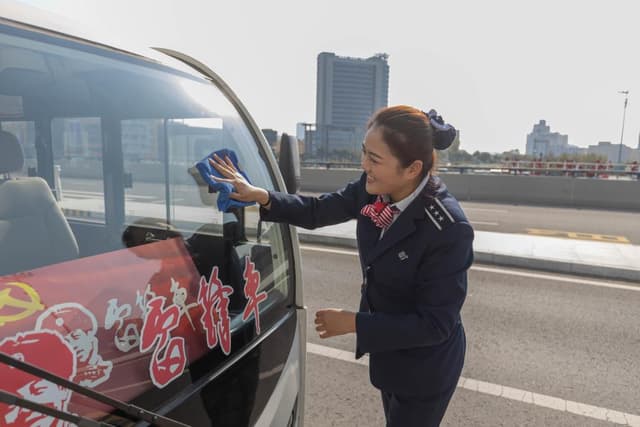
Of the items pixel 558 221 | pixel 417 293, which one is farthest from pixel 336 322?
pixel 558 221

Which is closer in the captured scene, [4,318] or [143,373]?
[4,318]

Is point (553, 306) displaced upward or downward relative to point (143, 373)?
downward

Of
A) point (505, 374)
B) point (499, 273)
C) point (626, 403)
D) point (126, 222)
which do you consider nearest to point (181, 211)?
point (126, 222)

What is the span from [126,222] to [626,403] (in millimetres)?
3665

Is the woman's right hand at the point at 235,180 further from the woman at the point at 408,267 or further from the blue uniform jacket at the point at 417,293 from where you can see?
the blue uniform jacket at the point at 417,293

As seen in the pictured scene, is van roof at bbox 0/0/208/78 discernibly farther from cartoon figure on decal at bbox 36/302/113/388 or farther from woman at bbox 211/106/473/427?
cartoon figure on decal at bbox 36/302/113/388

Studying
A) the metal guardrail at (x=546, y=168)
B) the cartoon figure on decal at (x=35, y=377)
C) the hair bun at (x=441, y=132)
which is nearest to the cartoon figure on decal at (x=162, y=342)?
the cartoon figure on decal at (x=35, y=377)

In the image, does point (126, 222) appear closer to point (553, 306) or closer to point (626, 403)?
point (626, 403)

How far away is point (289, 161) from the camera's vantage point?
2160 mm

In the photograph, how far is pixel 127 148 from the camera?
176cm

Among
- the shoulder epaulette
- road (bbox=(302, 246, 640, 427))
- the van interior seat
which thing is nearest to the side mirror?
the shoulder epaulette

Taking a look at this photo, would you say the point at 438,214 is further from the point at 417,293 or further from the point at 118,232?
the point at 118,232

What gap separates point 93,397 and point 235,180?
3.22 ft

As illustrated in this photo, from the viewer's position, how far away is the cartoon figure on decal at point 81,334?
111cm
